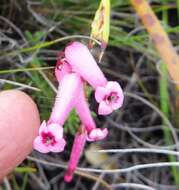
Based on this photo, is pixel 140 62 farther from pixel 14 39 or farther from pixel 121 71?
pixel 14 39

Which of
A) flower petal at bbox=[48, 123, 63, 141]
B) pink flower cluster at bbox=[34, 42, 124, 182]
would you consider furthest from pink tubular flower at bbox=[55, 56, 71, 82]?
flower petal at bbox=[48, 123, 63, 141]

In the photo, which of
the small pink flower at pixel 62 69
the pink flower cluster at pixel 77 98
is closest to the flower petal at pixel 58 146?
the pink flower cluster at pixel 77 98

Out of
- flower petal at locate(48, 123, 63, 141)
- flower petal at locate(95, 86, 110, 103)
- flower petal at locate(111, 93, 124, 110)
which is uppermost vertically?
flower petal at locate(95, 86, 110, 103)

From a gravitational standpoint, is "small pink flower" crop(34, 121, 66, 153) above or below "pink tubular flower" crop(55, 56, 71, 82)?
below

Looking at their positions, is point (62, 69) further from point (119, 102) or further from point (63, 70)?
point (119, 102)

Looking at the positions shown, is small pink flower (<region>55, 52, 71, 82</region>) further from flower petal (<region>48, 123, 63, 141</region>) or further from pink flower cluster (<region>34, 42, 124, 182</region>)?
flower petal (<region>48, 123, 63, 141</region>)

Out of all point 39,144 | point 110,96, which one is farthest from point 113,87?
point 39,144

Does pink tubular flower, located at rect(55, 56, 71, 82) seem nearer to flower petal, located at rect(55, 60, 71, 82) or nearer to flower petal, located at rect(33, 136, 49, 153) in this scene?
flower petal, located at rect(55, 60, 71, 82)
